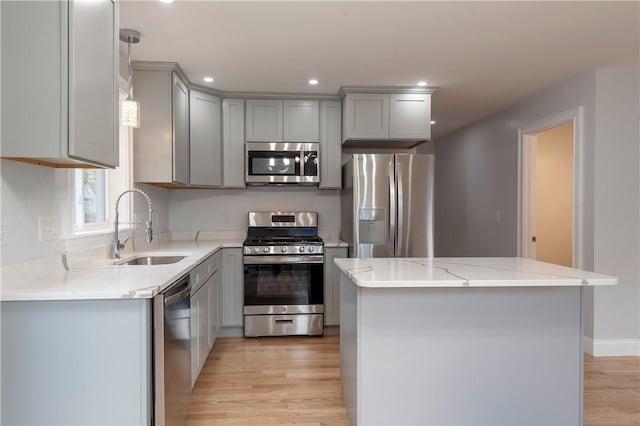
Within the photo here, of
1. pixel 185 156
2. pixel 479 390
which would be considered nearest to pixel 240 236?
pixel 185 156

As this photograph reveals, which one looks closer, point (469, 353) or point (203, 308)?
point (469, 353)

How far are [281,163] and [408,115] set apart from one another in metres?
1.32

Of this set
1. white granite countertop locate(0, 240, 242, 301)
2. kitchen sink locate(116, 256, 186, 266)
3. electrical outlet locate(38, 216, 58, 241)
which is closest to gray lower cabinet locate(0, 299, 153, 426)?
white granite countertop locate(0, 240, 242, 301)

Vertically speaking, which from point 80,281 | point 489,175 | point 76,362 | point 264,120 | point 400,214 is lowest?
point 76,362

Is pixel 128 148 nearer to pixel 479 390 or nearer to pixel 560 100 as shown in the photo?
pixel 479 390

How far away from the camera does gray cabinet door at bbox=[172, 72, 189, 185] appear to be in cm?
306

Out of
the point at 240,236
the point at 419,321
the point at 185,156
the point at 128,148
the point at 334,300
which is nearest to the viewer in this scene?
the point at 419,321

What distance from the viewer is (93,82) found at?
157 cm

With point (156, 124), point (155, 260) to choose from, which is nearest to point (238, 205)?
point (156, 124)

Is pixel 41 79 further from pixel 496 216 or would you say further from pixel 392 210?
pixel 496 216

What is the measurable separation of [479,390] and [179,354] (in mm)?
1496

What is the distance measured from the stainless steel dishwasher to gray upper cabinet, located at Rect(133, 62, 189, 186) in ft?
4.19

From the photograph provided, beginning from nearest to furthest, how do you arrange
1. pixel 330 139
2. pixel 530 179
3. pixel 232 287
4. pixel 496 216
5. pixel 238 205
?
1. pixel 232 287
2. pixel 330 139
3. pixel 530 179
4. pixel 238 205
5. pixel 496 216

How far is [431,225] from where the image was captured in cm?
349
